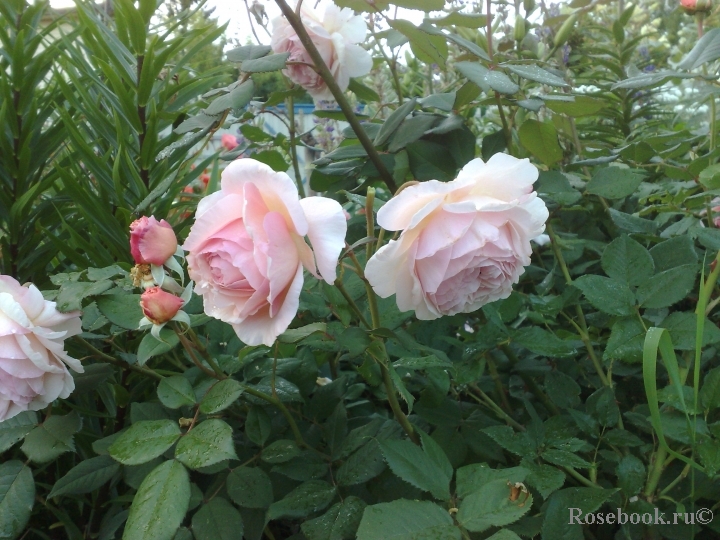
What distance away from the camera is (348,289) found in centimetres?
60

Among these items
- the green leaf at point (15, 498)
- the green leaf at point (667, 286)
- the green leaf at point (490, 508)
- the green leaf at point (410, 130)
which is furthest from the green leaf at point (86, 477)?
the green leaf at point (667, 286)

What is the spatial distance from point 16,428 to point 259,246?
1.17 ft

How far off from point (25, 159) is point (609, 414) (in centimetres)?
78

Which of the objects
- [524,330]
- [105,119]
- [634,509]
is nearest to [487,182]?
[524,330]

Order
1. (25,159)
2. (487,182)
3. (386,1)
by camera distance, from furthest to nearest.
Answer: (25,159), (386,1), (487,182)

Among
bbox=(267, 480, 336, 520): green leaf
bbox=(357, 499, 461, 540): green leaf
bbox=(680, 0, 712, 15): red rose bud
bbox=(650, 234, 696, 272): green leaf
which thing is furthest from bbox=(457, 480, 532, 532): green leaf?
bbox=(680, 0, 712, 15): red rose bud

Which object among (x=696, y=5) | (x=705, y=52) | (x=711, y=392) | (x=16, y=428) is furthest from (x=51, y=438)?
(x=696, y=5)

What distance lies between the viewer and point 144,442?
0.44m

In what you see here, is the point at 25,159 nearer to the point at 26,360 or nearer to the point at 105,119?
the point at 105,119

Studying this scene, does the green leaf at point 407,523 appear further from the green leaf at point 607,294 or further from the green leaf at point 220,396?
the green leaf at point 607,294

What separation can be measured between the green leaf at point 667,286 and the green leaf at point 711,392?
0.25 feet

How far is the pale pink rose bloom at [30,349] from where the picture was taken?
0.46 metres

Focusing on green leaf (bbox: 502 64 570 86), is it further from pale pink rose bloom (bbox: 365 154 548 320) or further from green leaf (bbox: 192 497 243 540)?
green leaf (bbox: 192 497 243 540)

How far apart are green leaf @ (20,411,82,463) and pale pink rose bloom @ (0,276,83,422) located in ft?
0.14
